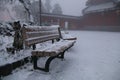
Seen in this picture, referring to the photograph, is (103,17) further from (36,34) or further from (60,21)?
(36,34)

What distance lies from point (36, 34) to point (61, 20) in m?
28.0

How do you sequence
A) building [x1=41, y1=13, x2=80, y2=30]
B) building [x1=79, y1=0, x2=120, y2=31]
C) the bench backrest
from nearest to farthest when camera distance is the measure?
the bench backrest < building [x1=79, y1=0, x2=120, y2=31] < building [x1=41, y1=13, x2=80, y2=30]

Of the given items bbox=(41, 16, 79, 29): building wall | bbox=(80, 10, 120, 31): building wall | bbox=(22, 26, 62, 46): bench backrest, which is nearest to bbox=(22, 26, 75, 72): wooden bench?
bbox=(22, 26, 62, 46): bench backrest

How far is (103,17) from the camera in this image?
2911cm

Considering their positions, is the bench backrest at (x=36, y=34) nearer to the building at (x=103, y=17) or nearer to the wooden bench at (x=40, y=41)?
the wooden bench at (x=40, y=41)

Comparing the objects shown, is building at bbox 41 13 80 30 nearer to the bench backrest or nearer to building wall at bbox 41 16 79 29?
building wall at bbox 41 16 79 29

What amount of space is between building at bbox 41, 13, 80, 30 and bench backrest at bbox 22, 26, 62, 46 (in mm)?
23055

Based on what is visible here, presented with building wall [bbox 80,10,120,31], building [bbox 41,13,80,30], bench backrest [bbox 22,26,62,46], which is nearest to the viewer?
bench backrest [bbox 22,26,62,46]

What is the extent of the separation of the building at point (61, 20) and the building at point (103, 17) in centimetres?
144

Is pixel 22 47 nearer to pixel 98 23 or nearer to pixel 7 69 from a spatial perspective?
pixel 7 69

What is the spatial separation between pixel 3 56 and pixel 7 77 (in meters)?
1.10

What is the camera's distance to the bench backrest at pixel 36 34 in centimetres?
413

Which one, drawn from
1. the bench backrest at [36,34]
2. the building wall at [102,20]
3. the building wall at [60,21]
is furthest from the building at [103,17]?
the bench backrest at [36,34]

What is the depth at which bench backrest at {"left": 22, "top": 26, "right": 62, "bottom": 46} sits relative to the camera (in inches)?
162
